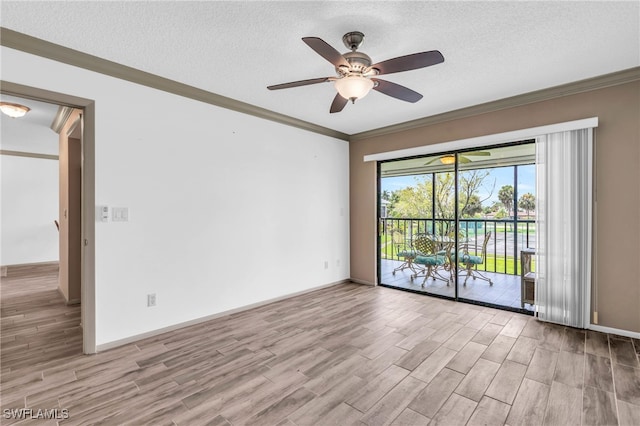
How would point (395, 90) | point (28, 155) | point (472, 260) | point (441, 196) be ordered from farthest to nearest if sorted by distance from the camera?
point (28, 155)
point (441, 196)
point (472, 260)
point (395, 90)

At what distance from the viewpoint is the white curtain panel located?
306cm

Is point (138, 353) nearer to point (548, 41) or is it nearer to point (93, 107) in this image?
point (93, 107)

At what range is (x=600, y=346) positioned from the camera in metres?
2.69

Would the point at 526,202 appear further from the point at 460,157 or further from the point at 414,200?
the point at 414,200

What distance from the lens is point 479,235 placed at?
5188 mm

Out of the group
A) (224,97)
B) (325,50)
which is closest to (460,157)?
(325,50)

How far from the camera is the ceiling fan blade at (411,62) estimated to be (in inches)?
74.2

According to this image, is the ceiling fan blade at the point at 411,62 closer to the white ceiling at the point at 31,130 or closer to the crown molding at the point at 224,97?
the crown molding at the point at 224,97

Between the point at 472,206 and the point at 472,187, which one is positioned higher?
the point at 472,187

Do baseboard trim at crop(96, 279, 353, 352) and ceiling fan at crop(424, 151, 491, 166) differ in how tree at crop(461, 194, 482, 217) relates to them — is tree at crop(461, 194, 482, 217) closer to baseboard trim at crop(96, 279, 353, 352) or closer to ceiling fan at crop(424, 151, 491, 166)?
ceiling fan at crop(424, 151, 491, 166)

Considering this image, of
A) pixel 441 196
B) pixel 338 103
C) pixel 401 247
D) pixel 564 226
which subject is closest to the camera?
pixel 338 103

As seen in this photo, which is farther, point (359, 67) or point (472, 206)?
point (472, 206)

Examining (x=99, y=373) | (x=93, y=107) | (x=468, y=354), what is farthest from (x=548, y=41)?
(x=99, y=373)

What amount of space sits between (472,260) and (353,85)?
3664 millimetres
